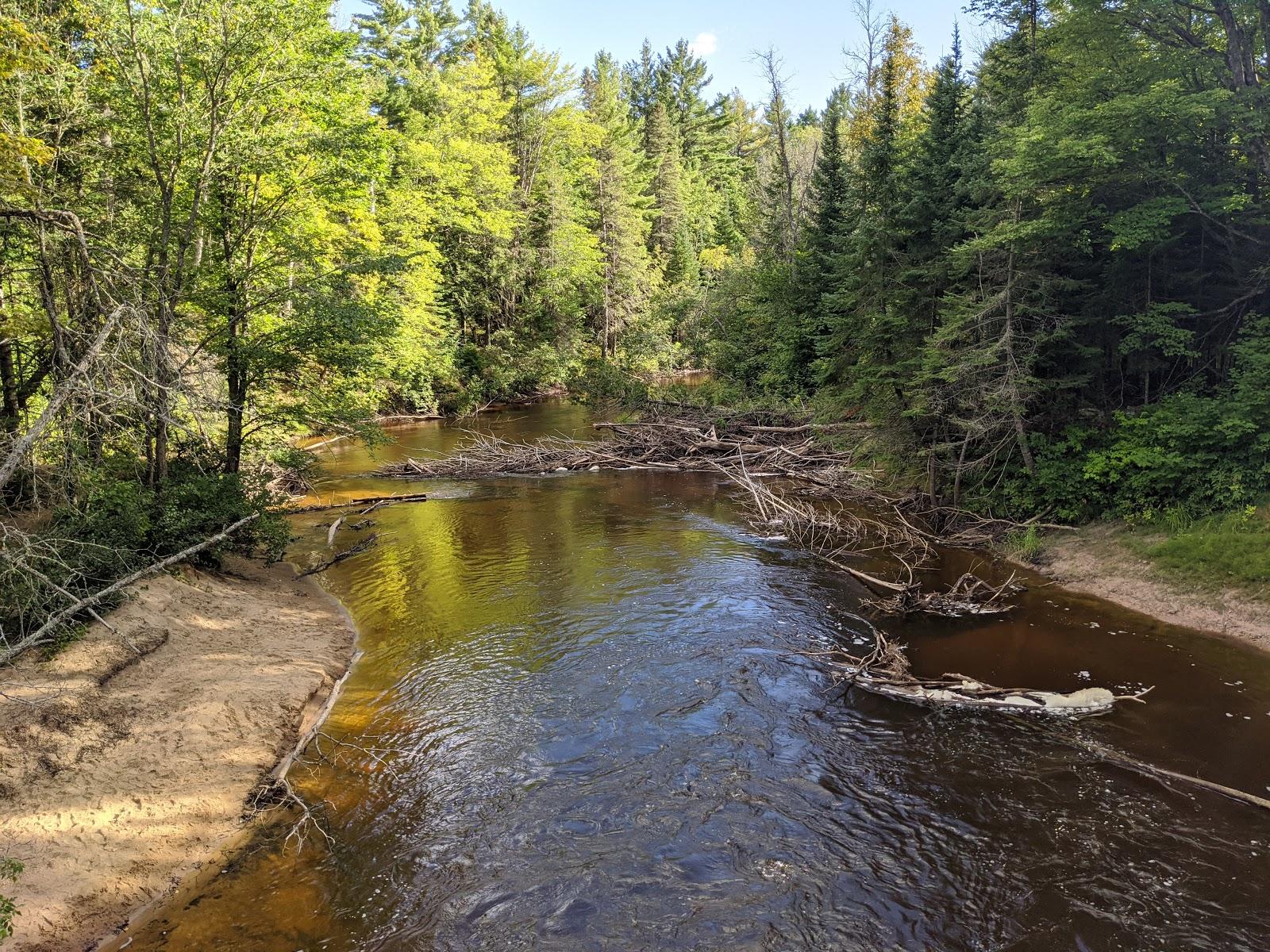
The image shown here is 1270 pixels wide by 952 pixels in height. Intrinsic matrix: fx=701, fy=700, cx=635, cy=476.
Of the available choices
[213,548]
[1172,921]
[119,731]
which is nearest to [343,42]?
[213,548]

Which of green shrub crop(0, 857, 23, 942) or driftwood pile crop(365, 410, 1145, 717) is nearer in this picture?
green shrub crop(0, 857, 23, 942)

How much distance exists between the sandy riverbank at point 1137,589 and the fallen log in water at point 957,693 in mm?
3004

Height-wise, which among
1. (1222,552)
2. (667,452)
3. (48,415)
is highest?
(48,415)

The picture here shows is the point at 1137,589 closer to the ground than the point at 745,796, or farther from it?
farther from it

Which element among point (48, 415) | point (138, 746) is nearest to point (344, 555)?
point (138, 746)

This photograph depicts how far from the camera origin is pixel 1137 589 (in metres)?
11.4

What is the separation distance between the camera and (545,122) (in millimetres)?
43125

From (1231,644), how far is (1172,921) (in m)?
6.23

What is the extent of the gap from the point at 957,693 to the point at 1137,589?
17.3ft

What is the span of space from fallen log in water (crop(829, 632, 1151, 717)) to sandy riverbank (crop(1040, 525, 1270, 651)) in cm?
300

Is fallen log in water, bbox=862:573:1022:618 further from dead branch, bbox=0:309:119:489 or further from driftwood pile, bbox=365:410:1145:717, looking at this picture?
dead branch, bbox=0:309:119:489

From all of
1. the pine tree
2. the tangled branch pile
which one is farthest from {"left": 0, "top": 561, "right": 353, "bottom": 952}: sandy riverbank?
the pine tree

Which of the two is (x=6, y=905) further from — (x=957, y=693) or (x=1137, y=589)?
(x=1137, y=589)

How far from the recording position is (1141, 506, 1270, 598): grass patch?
34.3ft
